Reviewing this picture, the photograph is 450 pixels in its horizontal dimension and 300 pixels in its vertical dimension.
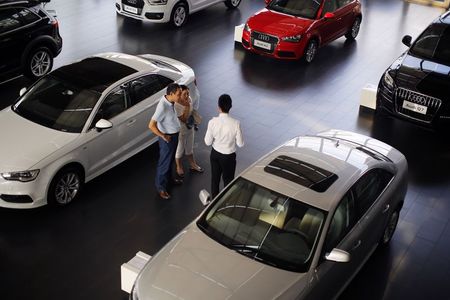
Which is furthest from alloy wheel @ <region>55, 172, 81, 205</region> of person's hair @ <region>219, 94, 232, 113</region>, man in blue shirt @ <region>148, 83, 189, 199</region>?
person's hair @ <region>219, 94, 232, 113</region>

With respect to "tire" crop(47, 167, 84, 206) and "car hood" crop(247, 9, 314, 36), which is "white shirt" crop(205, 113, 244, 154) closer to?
"tire" crop(47, 167, 84, 206)

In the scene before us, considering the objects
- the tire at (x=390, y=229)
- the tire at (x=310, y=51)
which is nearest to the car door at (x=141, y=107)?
the tire at (x=390, y=229)

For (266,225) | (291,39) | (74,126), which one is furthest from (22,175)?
(291,39)

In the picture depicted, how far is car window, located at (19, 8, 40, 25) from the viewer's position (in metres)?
10.5

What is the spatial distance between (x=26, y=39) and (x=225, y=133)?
5063mm

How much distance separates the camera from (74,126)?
7.74 meters

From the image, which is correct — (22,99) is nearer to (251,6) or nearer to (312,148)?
(312,148)

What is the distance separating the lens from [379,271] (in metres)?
6.88

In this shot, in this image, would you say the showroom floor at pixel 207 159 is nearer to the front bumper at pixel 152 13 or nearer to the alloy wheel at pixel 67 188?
the alloy wheel at pixel 67 188

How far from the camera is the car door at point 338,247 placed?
5.52 m

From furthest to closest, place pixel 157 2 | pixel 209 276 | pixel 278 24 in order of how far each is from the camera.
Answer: pixel 157 2 → pixel 278 24 → pixel 209 276

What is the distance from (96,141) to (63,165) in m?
0.60

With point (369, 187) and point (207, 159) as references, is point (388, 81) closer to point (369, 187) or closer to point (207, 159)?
point (207, 159)

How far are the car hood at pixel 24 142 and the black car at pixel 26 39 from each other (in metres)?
2.66
